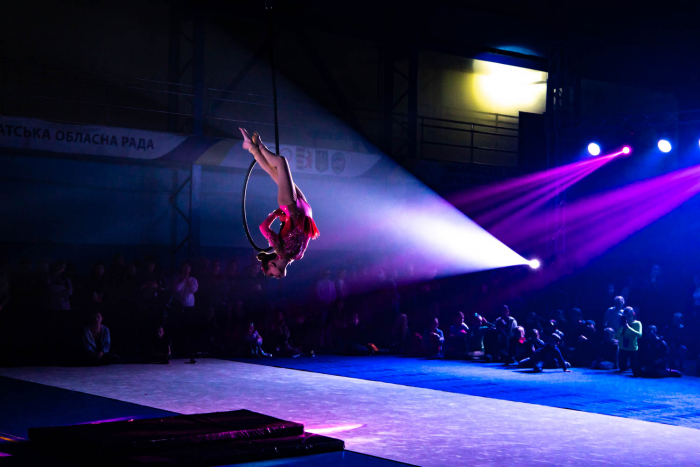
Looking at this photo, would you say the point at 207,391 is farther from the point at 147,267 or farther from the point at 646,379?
the point at 646,379

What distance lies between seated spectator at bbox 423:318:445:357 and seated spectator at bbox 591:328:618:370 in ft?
8.73

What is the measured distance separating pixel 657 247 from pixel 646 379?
888cm

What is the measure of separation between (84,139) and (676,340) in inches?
399

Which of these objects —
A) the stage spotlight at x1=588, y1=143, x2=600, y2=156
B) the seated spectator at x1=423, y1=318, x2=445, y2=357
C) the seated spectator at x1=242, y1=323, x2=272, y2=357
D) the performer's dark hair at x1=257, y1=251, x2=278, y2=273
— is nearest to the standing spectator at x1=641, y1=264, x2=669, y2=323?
the stage spotlight at x1=588, y1=143, x2=600, y2=156

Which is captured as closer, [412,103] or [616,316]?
[616,316]

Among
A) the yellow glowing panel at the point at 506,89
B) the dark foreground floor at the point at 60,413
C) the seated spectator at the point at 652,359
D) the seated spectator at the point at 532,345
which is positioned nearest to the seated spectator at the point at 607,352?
the seated spectator at the point at 652,359

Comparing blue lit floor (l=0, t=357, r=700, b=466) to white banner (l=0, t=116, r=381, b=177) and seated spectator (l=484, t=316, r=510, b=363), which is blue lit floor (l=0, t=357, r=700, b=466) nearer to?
seated spectator (l=484, t=316, r=510, b=363)

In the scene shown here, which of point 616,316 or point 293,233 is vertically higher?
point 293,233

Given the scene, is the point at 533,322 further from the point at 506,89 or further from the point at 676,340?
the point at 506,89

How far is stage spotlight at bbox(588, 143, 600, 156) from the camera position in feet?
55.0

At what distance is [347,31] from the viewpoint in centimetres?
1505

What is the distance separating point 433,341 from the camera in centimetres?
1324

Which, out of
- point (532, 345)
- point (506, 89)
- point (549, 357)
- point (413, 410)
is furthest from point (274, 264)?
point (506, 89)

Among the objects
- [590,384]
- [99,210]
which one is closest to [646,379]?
[590,384]
